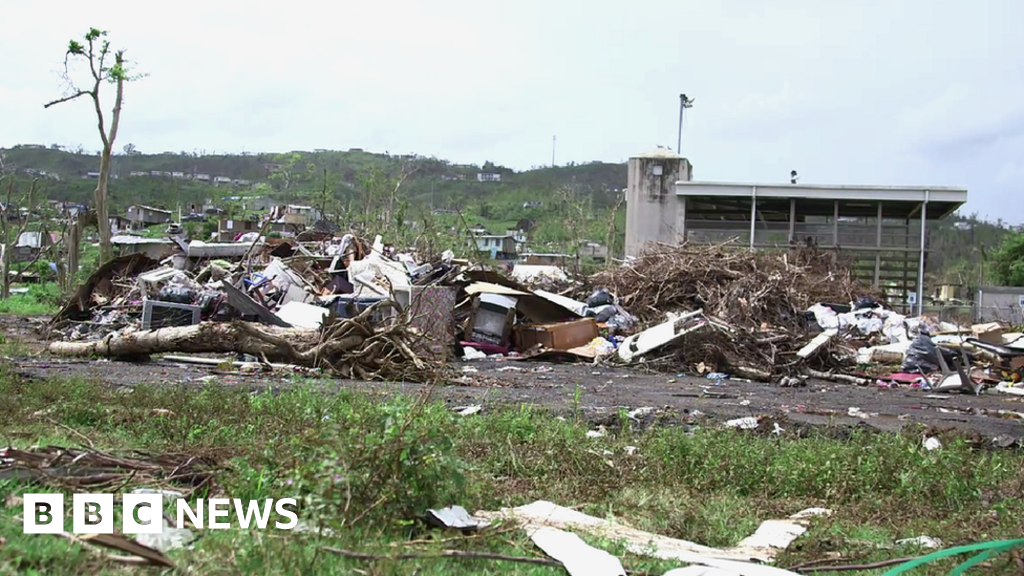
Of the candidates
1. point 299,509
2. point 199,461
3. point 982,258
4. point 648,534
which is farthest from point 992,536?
point 982,258

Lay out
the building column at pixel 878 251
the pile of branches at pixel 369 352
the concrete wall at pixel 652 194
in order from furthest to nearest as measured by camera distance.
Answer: the concrete wall at pixel 652 194
the building column at pixel 878 251
the pile of branches at pixel 369 352

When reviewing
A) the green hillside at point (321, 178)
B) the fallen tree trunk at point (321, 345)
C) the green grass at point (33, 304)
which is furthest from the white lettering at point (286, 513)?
the green hillside at point (321, 178)

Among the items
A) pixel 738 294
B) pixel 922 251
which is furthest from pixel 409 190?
pixel 738 294

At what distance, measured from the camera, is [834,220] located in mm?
26922

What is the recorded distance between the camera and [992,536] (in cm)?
418

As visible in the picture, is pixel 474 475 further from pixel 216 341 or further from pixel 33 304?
pixel 33 304

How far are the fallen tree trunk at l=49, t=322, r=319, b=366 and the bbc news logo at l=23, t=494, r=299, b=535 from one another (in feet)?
20.0

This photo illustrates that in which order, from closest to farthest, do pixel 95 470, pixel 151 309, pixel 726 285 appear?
pixel 95 470, pixel 151 309, pixel 726 285

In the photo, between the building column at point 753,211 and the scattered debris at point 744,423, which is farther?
the building column at point 753,211

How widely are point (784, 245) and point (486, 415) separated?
21532 millimetres

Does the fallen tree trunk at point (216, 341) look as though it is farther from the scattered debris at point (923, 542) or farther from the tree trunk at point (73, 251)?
the tree trunk at point (73, 251)

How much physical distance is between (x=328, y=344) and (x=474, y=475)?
5.20 meters

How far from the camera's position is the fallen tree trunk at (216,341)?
9.81 m

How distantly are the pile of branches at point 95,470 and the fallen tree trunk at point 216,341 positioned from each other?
557 cm
